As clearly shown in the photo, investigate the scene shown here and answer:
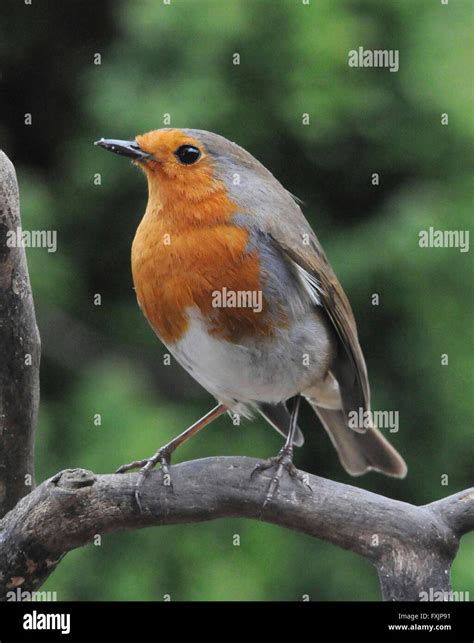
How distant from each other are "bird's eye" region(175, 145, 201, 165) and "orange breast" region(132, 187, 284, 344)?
0.39 feet

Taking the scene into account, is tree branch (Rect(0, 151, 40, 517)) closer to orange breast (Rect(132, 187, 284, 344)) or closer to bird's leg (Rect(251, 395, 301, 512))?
orange breast (Rect(132, 187, 284, 344))

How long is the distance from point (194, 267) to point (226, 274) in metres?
0.09

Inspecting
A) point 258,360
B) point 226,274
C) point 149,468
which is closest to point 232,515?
point 149,468

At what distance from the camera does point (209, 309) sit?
285 cm

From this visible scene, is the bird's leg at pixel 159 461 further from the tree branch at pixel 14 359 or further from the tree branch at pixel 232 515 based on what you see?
the tree branch at pixel 14 359

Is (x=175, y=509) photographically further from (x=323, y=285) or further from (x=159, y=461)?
(x=323, y=285)

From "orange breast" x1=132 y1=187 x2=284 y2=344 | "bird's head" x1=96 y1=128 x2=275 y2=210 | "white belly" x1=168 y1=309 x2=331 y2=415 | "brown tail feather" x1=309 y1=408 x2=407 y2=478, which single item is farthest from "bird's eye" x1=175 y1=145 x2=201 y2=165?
"brown tail feather" x1=309 y1=408 x2=407 y2=478

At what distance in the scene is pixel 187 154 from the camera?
2.91 metres

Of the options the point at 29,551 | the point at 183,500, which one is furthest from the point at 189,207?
the point at 29,551

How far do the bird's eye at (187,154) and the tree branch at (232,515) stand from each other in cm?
84

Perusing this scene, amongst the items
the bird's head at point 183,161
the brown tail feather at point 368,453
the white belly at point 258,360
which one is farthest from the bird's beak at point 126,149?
the brown tail feather at point 368,453

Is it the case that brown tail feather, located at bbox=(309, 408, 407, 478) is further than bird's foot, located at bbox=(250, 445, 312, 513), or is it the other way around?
brown tail feather, located at bbox=(309, 408, 407, 478)

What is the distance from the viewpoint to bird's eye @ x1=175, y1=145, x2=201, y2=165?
2.90m

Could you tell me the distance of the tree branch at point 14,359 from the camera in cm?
265
